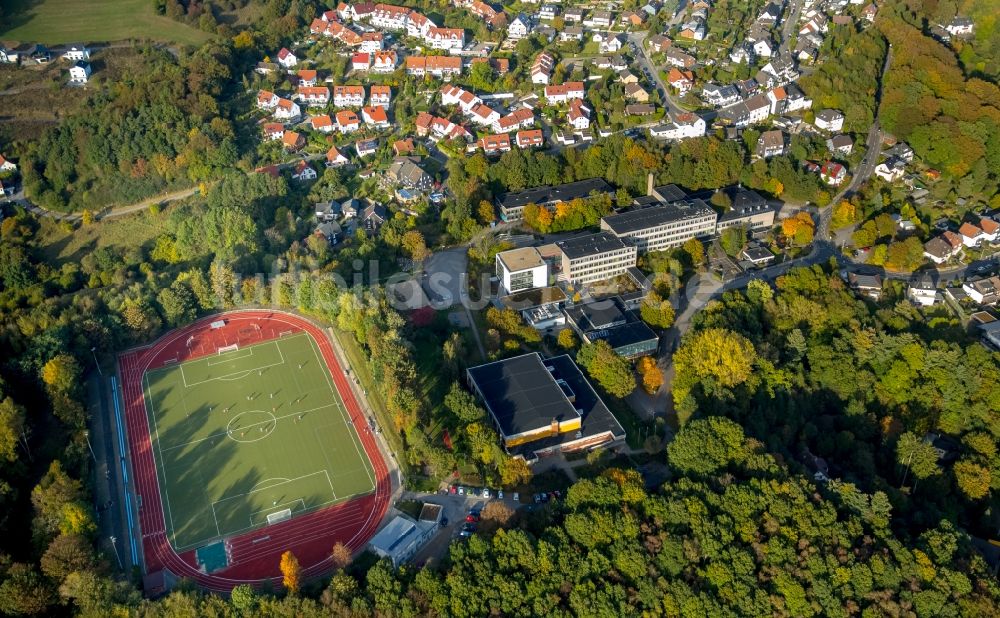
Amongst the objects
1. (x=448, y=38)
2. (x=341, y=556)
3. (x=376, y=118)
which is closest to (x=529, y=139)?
(x=376, y=118)

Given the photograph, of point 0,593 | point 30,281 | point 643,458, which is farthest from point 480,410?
point 30,281

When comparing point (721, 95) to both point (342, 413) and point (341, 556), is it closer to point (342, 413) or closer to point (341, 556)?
point (342, 413)

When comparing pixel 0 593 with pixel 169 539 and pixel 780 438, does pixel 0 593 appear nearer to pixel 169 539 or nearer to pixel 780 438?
pixel 169 539

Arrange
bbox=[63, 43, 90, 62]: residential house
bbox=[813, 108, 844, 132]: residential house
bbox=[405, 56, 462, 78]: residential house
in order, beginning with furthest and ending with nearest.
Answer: bbox=[63, 43, 90, 62]: residential house, bbox=[405, 56, 462, 78]: residential house, bbox=[813, 108, 844, 132]: residential house

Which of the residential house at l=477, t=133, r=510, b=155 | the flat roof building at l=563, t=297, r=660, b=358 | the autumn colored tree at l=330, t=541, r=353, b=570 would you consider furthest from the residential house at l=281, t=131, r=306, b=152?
the autumn colored tree at l=330, t=541, r=353, b=570

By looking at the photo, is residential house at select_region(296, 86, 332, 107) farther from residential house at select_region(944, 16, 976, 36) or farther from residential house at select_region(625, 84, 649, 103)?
residential house at select_region(944, 16, 976, 36)

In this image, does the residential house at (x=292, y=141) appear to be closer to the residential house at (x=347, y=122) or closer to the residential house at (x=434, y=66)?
the residential house at (x=347, y=122)
